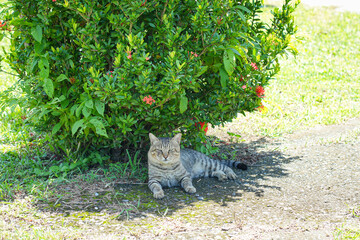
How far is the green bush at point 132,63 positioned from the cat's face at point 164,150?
23 cm

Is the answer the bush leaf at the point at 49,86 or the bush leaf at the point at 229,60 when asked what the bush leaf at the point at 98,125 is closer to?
the bush leaf at the point at 49,86

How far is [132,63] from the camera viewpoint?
14.4 ft

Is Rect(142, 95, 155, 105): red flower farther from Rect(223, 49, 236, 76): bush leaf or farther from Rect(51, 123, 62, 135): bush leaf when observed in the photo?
Rect(51, 123, 62, 135): bush leaf

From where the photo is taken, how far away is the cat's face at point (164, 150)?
4.98 meters

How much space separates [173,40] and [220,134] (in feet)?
10.4

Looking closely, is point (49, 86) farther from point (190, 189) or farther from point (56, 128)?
point (190, 189)

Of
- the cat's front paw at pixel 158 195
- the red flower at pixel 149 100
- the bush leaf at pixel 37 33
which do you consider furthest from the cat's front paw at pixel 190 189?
the bush leaf at pixel 37 33

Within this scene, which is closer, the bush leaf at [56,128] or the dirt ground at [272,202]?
the dirt ground at [272,202]

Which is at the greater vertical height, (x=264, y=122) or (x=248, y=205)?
(x=264, y=122)

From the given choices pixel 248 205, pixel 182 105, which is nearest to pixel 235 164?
pixel 248 205

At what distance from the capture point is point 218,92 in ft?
17.2

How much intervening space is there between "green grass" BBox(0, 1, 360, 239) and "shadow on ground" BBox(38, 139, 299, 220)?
0.13 meters

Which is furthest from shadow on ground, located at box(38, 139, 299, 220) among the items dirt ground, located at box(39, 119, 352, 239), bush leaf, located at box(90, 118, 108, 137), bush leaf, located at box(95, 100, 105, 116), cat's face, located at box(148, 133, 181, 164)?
bush leaf, located at box(95, 100, 105, 116)

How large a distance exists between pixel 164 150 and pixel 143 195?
0.61m
